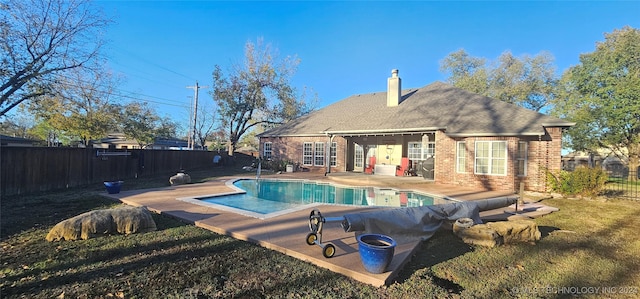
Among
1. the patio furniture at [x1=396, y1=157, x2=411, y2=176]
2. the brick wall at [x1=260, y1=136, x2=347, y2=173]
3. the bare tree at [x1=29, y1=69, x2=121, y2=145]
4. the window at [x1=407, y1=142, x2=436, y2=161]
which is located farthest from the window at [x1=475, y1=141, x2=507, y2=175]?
the bare tree at [x1=29, y1=69, x2=121, y2=145]

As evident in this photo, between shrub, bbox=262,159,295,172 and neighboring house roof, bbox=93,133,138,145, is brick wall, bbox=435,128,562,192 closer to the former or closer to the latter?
shrub, bbox=262,159,295,172

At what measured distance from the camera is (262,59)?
87.5 ft

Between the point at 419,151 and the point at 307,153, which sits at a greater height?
the point at 419,151

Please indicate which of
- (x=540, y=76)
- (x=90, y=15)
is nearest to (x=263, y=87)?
(x=90, y=15)

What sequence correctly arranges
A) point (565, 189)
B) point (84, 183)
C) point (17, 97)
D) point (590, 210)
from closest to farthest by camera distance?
point (590, 210) < point (565, 189) < point (84, 183) < point (17, 97)

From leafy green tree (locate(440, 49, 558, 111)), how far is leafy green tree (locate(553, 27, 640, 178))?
13.3ft

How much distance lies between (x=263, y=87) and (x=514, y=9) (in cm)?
1971

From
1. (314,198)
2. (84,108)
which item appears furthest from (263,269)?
(84,108)

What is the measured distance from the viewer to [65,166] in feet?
32.9

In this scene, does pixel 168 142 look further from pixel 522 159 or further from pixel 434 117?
pixel 522 159

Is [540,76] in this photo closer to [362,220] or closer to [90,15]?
[362,220]

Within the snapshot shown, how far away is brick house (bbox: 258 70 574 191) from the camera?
1080 cm

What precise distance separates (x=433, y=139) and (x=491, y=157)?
376 cm

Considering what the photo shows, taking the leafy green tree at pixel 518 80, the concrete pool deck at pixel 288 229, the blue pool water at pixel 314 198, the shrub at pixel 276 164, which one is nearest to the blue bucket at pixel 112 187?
the concrete pool deck at pixel 288 229
